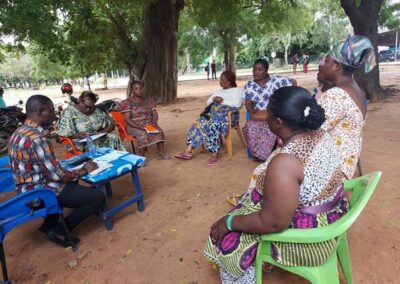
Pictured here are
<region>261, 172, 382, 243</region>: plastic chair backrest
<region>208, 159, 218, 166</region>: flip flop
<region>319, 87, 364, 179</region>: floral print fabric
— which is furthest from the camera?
<region>208, 159, 218, 166</region>: flip flop

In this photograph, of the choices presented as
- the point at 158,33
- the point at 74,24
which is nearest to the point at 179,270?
the point at 74,24

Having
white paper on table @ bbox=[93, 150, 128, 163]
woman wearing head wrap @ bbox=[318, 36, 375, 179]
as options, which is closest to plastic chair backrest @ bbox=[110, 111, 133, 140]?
white paper on table @ bbox=[93, 150, 128, 163]

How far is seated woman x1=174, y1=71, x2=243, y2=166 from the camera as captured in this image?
5008 millimetres

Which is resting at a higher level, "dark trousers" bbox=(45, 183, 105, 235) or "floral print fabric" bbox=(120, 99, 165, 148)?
"floral print fabric" bbox=(120, 99, 165, 148)

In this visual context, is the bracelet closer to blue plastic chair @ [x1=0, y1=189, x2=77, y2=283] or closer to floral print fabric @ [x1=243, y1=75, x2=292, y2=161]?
blue plastic chair @ [x1=0, y1=189, x2=77, y2=283]

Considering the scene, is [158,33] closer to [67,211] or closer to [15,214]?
[67,211]

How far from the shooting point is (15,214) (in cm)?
259

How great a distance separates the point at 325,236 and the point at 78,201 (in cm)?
228

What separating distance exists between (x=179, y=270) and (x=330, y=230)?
1454mm

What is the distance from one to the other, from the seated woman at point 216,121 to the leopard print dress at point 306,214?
3.09m

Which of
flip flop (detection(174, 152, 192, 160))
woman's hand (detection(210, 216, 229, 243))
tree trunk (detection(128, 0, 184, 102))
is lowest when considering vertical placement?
flip flop (detection(174, 152, 192, 160))

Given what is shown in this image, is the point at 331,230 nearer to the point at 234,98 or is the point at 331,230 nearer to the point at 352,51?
the point at 352,51

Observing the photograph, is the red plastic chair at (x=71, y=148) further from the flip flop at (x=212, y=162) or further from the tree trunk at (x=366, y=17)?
the tree trunk at (x=366, y=17)

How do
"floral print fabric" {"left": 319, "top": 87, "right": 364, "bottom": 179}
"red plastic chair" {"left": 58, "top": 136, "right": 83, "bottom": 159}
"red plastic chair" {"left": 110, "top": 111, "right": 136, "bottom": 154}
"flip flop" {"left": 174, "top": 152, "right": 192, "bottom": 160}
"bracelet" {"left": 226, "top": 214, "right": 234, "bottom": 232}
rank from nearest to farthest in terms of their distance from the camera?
"bracelet" {"left": 226, "top": 214, "right": 234, "bottom": 232} → "floral print fabric" {"left": 319, "top": 87, "right": 364, "bottom": 179} → "red plastic chair" {"left": 58, "top": 136, "right": 83, "bottom": 159} → "flip flop" {"left": 174, "top": 152, "right": 192, "bottom": 160} → "red plastic chair" {"left": 110, "top": 111, "right": 136, "bottom": 154}
